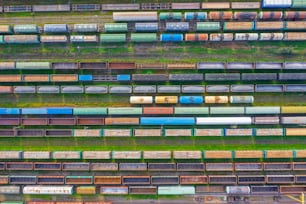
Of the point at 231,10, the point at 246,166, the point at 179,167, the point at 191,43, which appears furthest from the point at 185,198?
the point at 231,10

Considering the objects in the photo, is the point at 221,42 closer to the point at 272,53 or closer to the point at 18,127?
the point at 272,53

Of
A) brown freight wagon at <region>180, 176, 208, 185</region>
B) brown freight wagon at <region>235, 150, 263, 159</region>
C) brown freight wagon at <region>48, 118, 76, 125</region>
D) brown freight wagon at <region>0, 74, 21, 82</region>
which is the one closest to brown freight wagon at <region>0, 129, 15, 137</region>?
brown freight wagon at <region>48, 118, 76, 125</region>

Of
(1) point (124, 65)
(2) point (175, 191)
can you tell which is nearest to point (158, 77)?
(1) point (124, 65)

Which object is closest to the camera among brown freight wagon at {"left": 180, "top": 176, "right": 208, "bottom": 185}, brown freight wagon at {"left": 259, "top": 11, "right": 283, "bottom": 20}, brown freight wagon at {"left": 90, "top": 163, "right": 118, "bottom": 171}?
brown freight wagon at {"left": 259, "top": 11, "right": 283, "bottom": 20}

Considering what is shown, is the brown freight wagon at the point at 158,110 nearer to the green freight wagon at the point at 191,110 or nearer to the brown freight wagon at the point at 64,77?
the green freight wagon at the point at 191,110

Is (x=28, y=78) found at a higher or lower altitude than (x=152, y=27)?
lower

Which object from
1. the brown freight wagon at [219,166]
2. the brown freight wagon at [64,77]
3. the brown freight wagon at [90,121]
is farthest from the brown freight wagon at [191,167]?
the brown freight wagon at [64,77]

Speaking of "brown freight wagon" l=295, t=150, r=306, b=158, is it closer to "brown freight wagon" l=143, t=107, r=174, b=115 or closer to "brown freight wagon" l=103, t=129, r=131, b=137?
"brown freight wagon" l=143, t=107, r=174, b=115
